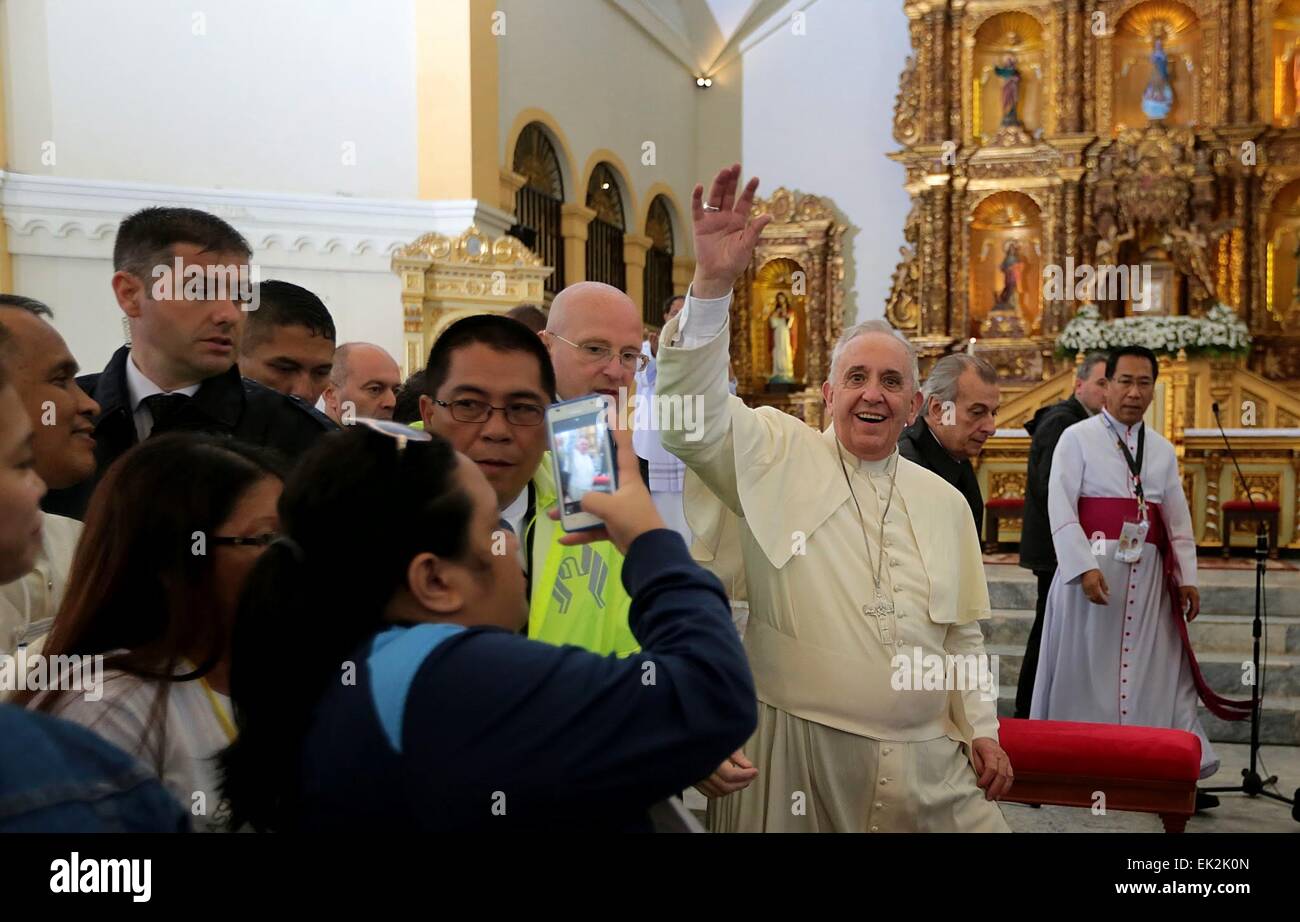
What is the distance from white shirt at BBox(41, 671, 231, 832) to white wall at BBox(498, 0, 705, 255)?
30.1 ft

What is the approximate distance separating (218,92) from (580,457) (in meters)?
8.41

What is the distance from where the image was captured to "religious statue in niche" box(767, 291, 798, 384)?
14602mm

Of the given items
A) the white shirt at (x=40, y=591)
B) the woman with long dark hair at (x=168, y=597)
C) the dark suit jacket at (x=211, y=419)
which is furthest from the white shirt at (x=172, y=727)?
the dark suit jacket at (x=211, y=419)

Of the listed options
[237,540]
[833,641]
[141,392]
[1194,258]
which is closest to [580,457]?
[237,540]

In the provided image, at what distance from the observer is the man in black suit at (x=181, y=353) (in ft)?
9.02

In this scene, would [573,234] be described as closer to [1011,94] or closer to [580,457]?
[1011,94]

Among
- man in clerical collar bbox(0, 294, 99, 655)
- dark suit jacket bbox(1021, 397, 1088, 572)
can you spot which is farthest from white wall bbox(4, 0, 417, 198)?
man in clerical collar bbox(0, 294, 99, 655)

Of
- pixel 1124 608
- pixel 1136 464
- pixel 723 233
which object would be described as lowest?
pixel 1124 608

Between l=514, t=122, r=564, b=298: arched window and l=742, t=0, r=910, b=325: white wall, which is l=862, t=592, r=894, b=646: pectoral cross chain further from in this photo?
l=742, t=0, r=910, b=325: white wall

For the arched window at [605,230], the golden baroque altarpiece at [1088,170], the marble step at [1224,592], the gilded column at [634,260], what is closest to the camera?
the marble step at [1224,592]

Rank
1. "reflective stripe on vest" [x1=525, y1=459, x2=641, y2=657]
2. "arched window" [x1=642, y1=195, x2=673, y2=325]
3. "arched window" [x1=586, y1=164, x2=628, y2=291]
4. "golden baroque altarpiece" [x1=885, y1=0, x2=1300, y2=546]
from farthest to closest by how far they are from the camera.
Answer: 1. "arched window" [x1=642, y1=195, x2=673, y2=325]
2. "arched window" [x1=586, y1=164, x2=628, y2=291]
3. "golden baroque altarpiece" [x1=885, y1=0, x2=1300, y2=546]
4. "reflective stripe on vest" [x1=525, y1=459, x2=641, y2=657]

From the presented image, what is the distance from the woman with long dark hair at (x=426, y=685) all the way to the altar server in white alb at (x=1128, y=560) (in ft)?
14.3

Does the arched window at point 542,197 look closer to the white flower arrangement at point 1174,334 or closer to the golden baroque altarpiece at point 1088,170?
the golden baroque altarpiece at point 1088,170

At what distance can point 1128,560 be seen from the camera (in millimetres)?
5270
